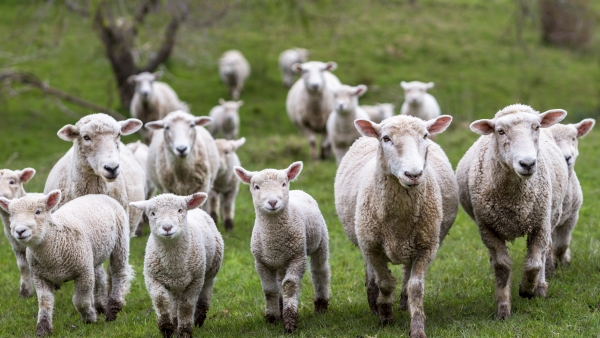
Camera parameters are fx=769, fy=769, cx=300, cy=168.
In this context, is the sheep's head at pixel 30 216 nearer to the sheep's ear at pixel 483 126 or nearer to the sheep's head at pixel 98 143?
the sheep's head at pixel 98 143

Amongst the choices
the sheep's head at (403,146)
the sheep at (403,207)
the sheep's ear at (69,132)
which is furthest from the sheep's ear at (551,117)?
the sheep's ear at (69,132)

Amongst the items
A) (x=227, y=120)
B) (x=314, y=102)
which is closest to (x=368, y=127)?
(x=314, y=102)

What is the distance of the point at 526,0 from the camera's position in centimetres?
1442

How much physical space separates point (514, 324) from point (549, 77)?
17.8m

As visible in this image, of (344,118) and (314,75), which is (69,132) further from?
(314,75)

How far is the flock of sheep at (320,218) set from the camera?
18.8 feet

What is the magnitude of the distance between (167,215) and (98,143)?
58.7 inches

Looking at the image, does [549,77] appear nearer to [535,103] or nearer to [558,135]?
[535,103]

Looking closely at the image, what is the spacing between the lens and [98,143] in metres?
6.88

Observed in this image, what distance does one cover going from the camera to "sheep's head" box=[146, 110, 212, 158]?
864 centimetres

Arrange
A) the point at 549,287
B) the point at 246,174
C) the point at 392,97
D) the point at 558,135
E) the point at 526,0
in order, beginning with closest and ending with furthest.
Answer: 1. the point at 246,174
2. the point at 549,287
3. the point at 558,135
4. the point at 526,0
5. the point at 392,97

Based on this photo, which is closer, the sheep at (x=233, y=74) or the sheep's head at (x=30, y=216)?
the sheep's head at (x=30, y=216)

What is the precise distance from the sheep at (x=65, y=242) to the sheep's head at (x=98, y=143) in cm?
31

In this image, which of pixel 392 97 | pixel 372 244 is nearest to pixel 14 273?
pixel 372 244
